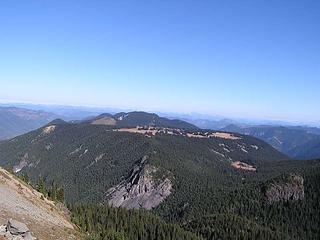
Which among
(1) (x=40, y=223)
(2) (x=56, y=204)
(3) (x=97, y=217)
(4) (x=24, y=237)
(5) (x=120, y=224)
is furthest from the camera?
(5) (x=120, y=224)

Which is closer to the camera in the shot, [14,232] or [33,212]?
[14,232]

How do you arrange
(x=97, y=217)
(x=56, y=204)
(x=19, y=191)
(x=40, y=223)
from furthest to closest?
(x=97, y=217) < (x=56, y=204) < (x=19, y=191) < (x=40, y=223)

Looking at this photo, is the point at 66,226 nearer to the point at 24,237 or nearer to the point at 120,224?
the point at 24,237

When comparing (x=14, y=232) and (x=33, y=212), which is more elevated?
(x=14, y=232)

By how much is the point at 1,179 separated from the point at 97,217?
55.8 metres

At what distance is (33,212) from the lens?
107 meters

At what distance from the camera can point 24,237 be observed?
255ft

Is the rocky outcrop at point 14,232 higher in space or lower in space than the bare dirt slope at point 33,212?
higher

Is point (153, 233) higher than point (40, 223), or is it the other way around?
point (40, 223)

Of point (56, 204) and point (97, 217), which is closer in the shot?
point (56, 204)

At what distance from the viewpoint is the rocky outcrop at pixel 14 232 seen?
246ft

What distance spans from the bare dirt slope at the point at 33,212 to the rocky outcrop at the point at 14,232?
7675 millimetres

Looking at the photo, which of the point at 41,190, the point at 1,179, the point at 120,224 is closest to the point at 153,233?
the point at 120,224

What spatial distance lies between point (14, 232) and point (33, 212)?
101 ft
